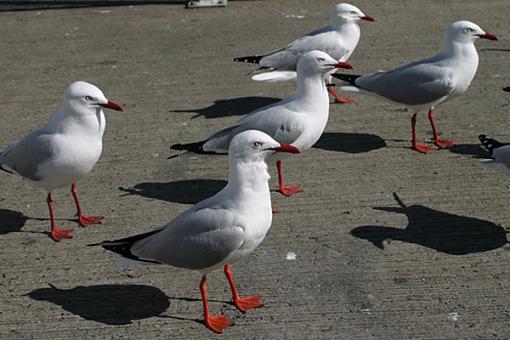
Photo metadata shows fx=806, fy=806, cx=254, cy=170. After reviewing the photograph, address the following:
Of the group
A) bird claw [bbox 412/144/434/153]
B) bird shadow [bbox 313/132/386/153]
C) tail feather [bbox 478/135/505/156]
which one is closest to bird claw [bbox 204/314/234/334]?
tail feather [bbox 478/135/505/156]

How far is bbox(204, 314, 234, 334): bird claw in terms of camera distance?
15.8 feet

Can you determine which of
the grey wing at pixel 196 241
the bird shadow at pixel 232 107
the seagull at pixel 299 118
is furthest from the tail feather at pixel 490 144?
the bird shadow at pixel 232 107

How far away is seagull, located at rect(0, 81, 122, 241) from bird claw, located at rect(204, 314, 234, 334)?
161cm

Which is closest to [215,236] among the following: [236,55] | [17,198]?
[17,198]

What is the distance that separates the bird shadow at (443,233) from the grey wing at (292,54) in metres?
2.54

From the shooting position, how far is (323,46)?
8.23 m

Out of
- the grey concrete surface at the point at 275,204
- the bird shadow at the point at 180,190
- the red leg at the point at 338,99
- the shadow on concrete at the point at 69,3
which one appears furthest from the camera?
the shadow on concrete at the point at 69,3

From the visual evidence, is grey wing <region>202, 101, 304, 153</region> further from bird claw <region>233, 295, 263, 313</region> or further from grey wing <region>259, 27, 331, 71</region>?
grey wing <region>259, 27, 331, 71</region>

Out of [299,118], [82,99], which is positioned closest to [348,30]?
[299,118]

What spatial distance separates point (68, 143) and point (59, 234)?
0.74 meters

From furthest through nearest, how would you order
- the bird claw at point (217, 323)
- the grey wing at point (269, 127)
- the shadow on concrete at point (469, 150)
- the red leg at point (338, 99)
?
the red leg at point (338, 99)
the shadow on concrete at point (469, 150)
the grey wing at point (269, 127)
the bird claw at point (217, 323)

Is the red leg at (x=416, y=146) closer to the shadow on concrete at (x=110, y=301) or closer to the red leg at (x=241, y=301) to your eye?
the red leg at (x=241, y=301)

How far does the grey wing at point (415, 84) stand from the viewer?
7121 millimetres

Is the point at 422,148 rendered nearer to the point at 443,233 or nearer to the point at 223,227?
the point at 443,233
